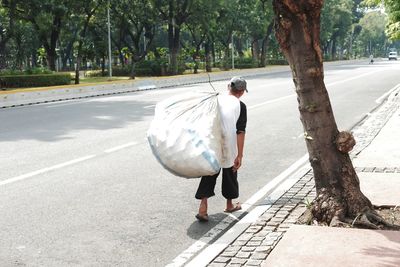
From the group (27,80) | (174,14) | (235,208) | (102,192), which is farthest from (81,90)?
(235,208)

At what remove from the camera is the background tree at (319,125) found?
5.19m

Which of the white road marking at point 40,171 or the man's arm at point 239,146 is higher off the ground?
the man's arm at point 239,146

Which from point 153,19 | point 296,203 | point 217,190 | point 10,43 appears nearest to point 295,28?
point 296,203

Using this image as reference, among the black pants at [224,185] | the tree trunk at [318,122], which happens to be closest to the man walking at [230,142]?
the black pants at [224,185]

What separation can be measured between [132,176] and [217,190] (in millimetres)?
1381

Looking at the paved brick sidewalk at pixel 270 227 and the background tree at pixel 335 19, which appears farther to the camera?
the background tree at pixel 335 19

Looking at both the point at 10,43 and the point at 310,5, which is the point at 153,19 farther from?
the point at 310,5

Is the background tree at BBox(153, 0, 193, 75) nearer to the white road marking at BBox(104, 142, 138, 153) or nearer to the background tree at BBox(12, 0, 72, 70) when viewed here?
the background tree at BBox(12, 0, 72, 70)

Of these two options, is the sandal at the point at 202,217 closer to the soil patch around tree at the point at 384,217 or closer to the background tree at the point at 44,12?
the soil patch around tree at the point at 384,217

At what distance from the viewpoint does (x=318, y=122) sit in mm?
5301

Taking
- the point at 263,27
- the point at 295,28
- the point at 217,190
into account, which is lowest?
the point at 217,190

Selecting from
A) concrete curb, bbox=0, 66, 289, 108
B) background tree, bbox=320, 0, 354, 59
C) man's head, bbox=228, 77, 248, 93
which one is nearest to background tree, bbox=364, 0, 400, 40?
concrete curb, bbox=0, 66, 289, 108

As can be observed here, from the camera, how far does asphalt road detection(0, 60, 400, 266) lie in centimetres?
491

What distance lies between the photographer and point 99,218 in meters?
5.82
